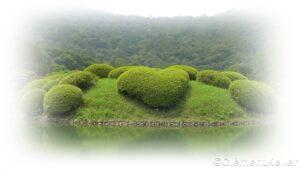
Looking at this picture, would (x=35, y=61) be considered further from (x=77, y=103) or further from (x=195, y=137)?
(x=195, y=137)

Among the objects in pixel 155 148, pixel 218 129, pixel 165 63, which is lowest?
pixel 165 63

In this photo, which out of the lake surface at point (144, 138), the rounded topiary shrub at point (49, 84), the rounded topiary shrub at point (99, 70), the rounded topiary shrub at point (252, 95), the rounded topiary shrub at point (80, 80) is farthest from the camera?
the rounded topiary shrub at point (99, 70)

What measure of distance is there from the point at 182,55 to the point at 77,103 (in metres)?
37.1

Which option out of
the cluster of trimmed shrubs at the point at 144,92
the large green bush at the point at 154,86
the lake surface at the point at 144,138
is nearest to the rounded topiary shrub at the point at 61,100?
the cluster of trimmed shrubs at the point at 144,92

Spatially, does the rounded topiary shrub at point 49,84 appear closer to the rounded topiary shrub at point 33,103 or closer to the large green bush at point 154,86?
the rounded topiary shrub at point 33,103

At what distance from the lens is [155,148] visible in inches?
557

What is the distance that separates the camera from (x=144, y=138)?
1650 cm

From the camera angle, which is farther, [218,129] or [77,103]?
[77,103]

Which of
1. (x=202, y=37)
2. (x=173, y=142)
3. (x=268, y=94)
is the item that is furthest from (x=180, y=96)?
(x=202, y=37)

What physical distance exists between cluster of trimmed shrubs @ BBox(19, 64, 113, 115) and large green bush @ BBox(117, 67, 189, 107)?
98.0 inches

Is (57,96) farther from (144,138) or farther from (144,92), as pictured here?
(144,138)

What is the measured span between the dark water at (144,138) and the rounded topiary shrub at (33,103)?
7.43 feet

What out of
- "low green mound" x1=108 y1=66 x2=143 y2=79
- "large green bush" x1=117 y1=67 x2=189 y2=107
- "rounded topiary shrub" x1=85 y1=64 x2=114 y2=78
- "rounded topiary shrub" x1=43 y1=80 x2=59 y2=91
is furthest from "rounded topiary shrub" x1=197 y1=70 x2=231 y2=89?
"rounded topiary shrub" x1=43 y1=80 x2=59 y2=91

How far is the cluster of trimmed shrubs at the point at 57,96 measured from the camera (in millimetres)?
21688
